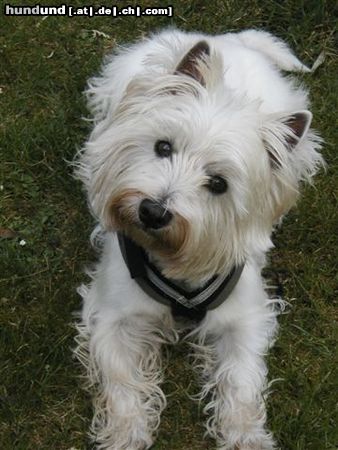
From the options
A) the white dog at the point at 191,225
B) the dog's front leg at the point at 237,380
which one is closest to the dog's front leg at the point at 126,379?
the white dog at the point at 191,225

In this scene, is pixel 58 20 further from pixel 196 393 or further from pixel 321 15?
pixel 196 393

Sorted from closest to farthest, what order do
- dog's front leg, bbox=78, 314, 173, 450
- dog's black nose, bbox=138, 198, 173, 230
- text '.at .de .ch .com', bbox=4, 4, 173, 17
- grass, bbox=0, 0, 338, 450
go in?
dog's black nose, bbox=138, 198, 173, 230, dog's front leg, bbox=78, 314, 173, 450, grass, bbox=0, 0, 338, 450, text '.at .de .ch .com', bbox=4, 4, 173, 17

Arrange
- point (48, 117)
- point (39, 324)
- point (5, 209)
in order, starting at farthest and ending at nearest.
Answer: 1. point (48, 117)
2. point (5, 209)
3. point (39, 324)

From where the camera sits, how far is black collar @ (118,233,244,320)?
2936mm

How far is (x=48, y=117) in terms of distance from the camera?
400 cm

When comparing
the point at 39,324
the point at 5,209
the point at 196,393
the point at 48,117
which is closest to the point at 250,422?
the point at 196,393

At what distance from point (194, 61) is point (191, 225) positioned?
52 cm

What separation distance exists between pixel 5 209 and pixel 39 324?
639mm

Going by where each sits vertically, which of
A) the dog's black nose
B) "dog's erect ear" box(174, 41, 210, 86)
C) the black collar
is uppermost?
"dog's erect ear" box(174, 41, 210, 86)

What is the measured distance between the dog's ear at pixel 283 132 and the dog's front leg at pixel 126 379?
0.93 m

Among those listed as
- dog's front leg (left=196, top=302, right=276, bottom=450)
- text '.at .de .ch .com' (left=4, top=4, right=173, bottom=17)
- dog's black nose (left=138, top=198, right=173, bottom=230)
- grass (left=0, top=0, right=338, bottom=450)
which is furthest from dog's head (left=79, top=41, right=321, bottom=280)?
text '.at .de .ch .com' (left=4, top=4, right=173, bottom=17)

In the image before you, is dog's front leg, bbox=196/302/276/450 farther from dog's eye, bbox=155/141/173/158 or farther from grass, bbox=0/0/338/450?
dog's eye, bbox=155/141/173/158

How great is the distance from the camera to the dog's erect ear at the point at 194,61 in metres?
2.62

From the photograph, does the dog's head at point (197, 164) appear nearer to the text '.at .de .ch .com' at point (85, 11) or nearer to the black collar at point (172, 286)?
the black collar at point (172, 286)
